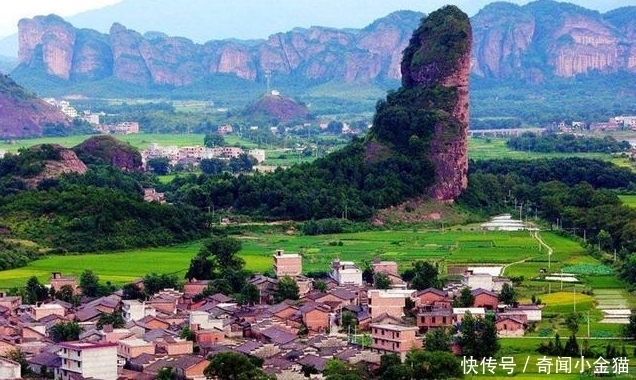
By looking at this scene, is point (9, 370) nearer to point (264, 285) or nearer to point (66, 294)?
point (66, 294)

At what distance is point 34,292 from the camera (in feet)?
131

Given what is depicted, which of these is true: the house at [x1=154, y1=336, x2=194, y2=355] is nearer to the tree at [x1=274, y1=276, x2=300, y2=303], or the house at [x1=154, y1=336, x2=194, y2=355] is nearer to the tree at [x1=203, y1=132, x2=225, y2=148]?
the tree at [x1=274, y1=276, x2=300, y2=303]

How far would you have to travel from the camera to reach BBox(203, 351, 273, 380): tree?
28.3 m

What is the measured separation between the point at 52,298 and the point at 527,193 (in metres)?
29.1

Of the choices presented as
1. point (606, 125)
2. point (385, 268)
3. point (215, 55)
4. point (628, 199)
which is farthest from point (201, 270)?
point (215, 55)

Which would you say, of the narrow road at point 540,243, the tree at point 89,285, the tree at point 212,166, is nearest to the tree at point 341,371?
the tree at point 89,285

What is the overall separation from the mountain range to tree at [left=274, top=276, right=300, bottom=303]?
4662 inches

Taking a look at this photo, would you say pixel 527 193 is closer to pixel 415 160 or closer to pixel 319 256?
pixel 415 160

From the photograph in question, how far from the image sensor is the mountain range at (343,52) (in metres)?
159

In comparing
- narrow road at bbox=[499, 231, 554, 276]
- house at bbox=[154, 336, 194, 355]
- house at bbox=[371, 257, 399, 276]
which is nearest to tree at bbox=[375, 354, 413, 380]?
house at bbox=[154, 336, 194, 355]

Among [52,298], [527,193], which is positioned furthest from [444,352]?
[527,193]

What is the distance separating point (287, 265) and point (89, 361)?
1368cm

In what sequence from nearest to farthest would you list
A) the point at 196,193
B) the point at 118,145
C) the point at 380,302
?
the point at 380,302 < the point at 196,193 < the point at 118,145

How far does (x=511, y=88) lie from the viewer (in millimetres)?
157750
